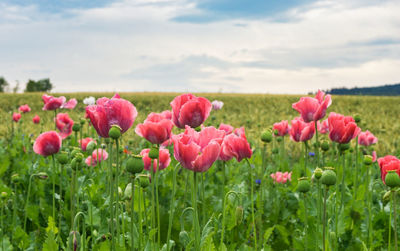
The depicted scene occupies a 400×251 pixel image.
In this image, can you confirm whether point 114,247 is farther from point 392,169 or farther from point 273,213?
point 273,213

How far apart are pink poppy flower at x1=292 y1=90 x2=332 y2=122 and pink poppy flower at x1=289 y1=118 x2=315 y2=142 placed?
1.64ft

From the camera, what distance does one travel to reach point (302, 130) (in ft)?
9.70

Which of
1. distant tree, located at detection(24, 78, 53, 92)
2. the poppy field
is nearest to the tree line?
distant tree, located at detection(24, 78, 53, 92)

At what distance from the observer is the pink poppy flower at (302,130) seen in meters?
2.88

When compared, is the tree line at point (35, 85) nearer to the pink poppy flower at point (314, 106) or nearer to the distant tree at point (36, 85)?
the distant tree at point (36, 85)

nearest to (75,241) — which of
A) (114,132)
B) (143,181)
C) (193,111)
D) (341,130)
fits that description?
(143,181)

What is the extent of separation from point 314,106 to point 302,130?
26.8 inches

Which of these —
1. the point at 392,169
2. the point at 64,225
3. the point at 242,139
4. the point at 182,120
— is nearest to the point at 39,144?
the point at 64,225

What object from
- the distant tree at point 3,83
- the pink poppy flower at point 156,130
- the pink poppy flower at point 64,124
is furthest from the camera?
the distant tree at point 3,83

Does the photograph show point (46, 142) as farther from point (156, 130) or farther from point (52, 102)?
point (52, 102)

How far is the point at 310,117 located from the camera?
2350mm

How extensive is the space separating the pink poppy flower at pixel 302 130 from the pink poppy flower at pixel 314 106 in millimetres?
499

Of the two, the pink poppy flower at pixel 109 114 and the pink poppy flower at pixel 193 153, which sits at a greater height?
the pink poppy flower at pixel 109 114

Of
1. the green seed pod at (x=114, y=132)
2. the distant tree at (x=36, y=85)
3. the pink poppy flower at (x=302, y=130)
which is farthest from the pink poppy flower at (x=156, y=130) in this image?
the distant tree at (x=36, y=85)
